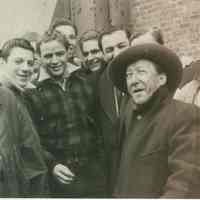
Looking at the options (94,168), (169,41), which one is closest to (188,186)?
(94,168)

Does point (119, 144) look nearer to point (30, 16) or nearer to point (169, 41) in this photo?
point (169, 41)

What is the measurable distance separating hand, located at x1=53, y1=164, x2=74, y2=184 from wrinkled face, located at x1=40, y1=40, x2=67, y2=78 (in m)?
0.64

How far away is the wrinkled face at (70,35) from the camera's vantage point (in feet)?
13.0

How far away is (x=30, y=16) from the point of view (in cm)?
397

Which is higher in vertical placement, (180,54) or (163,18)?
(163,18)

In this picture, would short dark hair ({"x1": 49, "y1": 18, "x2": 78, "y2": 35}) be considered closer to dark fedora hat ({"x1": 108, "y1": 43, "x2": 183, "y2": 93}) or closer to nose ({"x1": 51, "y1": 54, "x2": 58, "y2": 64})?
nose ({"x1": 51, "y1": 54, "x2": 58, "y2": 64})

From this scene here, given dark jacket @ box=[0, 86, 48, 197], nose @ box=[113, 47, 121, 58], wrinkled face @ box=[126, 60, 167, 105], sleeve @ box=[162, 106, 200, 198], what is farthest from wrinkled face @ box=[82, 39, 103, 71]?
sleeve @ box=[162, 106, 200, 198]

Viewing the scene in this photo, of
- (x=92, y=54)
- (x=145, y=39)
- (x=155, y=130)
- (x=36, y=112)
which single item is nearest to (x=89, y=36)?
(x=92, y=54)

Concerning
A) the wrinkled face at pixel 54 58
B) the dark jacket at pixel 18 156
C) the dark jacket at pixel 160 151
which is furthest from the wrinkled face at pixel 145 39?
the dark jacket at pixel 18 156

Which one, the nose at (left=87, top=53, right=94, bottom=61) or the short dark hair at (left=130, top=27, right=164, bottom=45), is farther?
the nose at (left=87, top=53, right=94, bottom=61)

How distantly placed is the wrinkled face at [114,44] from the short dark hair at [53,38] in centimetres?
28

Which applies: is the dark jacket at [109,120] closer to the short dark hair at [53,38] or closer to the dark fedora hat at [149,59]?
the dark fedora hat at [149,59]

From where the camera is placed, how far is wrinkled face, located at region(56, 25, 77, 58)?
395 cm

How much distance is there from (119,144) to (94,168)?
0.24 m
